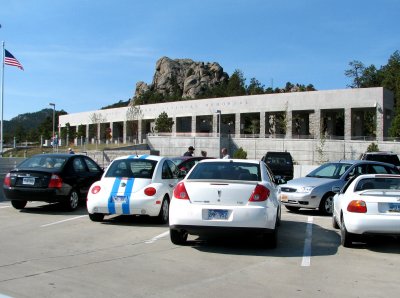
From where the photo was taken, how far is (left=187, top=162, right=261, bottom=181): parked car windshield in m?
8.80

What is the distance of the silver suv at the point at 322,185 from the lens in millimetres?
13664

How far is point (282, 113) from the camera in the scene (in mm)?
73562

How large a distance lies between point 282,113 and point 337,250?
65.9 meters

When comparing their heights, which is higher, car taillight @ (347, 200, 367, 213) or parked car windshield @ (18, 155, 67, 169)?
parked car windshield @ (18, 155, 67, 169)

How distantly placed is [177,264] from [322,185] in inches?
295

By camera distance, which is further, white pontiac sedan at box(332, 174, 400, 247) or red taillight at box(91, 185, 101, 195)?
red taillight at box(91, 185, 101, 195)

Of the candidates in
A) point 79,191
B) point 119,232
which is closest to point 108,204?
point 119,232

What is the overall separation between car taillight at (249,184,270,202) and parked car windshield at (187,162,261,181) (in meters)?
0.43

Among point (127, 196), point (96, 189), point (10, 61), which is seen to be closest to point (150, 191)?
point (127, 196)

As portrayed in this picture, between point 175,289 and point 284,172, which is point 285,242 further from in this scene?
point 284,172

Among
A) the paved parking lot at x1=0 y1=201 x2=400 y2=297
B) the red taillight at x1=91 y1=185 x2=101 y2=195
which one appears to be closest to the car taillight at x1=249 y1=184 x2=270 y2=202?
the paved parking lot at x1=0 y1=201 x2=400 y2=297

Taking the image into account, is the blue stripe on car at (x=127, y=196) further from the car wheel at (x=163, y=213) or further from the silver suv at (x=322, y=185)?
the silver suv at (x=322, y=185)

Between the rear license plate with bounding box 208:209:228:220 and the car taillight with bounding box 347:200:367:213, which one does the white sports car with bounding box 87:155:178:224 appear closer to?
the rear license plate with bounding box 208:209:228:220

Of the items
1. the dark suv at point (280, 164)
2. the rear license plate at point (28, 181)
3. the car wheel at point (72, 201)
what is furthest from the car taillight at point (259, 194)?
the dark suv at point (280, 164)
